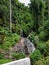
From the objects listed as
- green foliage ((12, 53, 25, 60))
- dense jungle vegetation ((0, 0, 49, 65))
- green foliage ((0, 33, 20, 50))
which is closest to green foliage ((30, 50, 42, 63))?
dense jungle vegetation ((0, 0, 49, 65))

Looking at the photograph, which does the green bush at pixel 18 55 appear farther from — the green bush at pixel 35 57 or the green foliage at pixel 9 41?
the green foliage at pixel 9 41

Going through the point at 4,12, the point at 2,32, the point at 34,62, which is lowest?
the point at 34,62

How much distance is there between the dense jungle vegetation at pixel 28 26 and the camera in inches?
635

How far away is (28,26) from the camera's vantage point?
77.7 ft

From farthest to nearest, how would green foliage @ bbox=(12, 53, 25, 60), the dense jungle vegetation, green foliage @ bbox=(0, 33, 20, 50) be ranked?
1. green foliage @ bbox=(0, 33, 20, 50)
2. the dense jungle vegetation
3. green foliage @ bbox=(12, 53, 25, 60)

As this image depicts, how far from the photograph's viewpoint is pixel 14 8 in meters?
23.9

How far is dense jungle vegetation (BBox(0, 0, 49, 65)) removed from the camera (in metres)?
16.1

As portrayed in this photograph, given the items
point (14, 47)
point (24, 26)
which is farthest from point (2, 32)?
point (24, 26)

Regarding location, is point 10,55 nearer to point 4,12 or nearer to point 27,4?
point 4,12

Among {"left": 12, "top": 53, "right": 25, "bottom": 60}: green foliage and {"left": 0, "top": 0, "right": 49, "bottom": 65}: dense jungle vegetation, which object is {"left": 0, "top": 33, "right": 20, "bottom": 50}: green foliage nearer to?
{"left": 0, "top": 0, "right": 49, "bottom": 65}: dense jungle vegetation

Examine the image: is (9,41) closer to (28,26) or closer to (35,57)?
(35,57)

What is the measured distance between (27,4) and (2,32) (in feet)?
27.0

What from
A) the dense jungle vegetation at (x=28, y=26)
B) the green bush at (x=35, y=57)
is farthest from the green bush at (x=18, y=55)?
the green bush at (x=35, y=57)

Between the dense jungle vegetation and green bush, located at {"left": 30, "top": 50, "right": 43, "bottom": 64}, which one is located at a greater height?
the dense jungle vegetation
